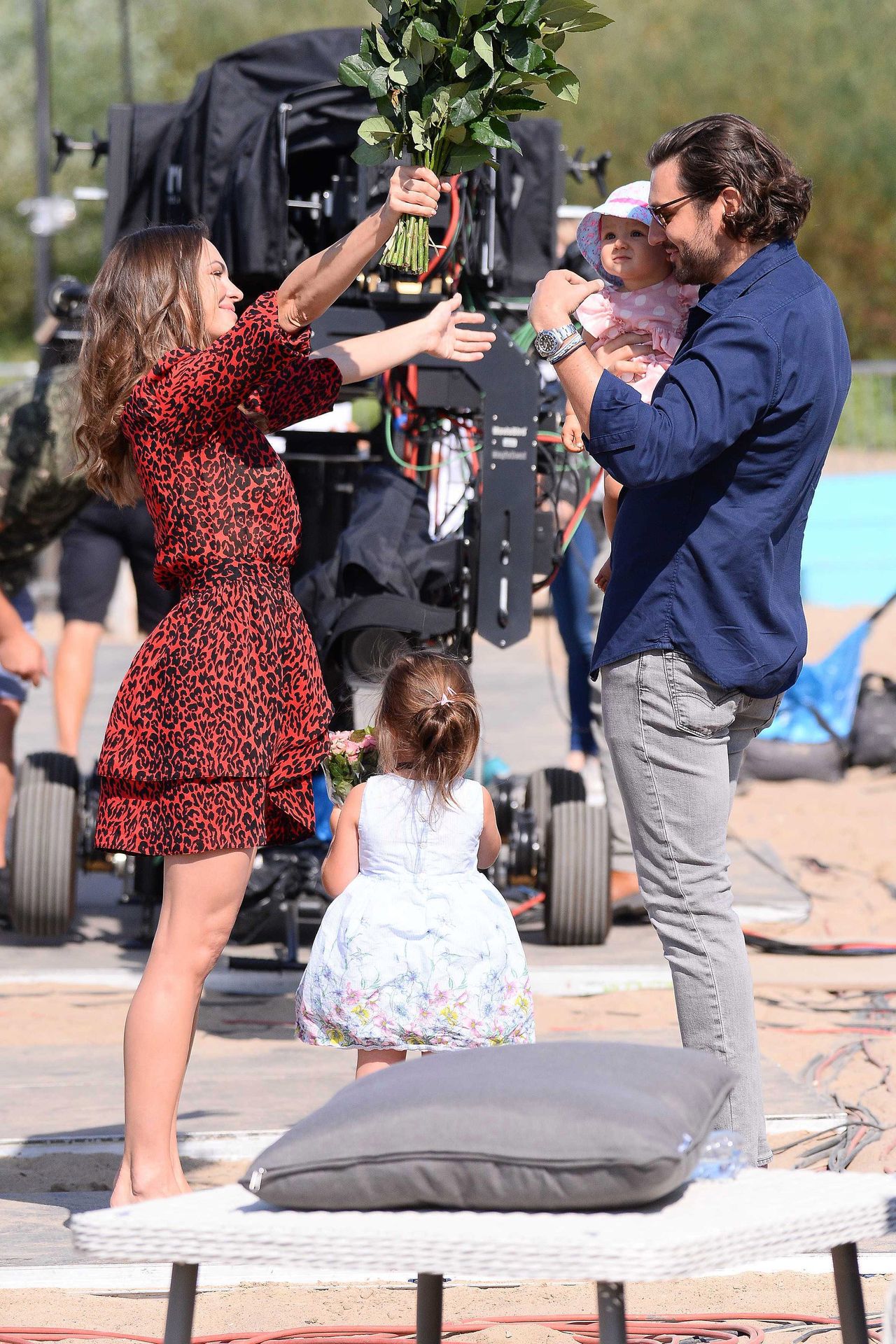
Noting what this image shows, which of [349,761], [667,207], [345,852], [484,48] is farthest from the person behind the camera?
[349,761]

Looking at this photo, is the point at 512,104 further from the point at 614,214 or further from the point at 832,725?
the point at 832,725

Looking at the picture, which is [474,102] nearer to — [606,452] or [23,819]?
[606,452]

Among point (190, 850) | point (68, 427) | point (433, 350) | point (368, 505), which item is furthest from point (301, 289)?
point (68, 427)

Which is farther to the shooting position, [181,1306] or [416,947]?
[416,947]

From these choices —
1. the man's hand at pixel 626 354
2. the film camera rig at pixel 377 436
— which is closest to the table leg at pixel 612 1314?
the man's hand at pixel 626 354

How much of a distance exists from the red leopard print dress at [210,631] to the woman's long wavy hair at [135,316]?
0.06m

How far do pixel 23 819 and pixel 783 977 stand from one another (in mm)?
2413

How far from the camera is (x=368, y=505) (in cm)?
508

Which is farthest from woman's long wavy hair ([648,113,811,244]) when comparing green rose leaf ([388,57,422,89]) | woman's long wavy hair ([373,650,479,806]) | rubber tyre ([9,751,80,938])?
rubber tyre ([9,751,80,938])

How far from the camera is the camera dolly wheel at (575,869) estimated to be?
5562mm

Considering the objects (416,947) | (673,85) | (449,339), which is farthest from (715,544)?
(673,85)

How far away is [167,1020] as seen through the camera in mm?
3178

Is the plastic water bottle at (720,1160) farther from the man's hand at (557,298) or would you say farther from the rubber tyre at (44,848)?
the rubber tyre at (44,848)

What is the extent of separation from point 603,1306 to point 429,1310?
0.45m
